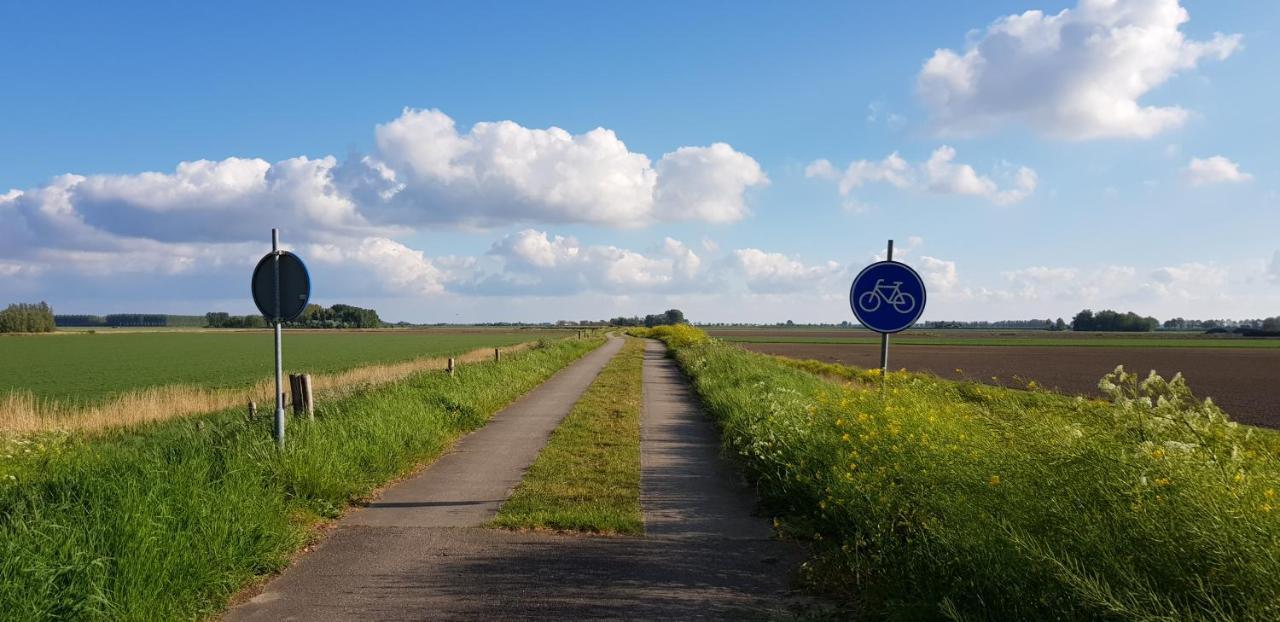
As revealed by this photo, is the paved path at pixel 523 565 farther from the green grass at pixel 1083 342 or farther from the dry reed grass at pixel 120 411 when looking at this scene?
the green grass at pixel 1083 342

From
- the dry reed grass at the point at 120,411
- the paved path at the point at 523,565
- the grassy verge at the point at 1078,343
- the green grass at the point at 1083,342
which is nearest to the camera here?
the paved path at the point at 523,565

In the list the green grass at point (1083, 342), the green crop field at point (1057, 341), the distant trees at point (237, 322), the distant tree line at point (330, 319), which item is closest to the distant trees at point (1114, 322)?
the green crop field at point (1057, 341)

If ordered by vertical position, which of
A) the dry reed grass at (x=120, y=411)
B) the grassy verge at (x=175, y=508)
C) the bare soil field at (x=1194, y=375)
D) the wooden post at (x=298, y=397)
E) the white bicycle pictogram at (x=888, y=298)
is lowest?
the bare soil field at (x=1194, y=375)

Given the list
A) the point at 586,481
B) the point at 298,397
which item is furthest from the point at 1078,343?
Answer: the point at 298,397

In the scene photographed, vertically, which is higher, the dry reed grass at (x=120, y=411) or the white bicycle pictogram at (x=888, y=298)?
the white bicycle pictogram at (x=888, y=298)

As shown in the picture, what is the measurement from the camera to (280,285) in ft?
25.6

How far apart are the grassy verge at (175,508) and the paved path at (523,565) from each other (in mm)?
344

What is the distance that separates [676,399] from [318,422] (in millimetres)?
9395

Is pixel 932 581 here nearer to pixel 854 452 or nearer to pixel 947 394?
pixel 854 452

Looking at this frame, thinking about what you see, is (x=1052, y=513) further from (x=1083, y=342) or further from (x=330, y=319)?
(x=330, y=319)

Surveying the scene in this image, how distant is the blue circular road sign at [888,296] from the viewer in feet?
22.8

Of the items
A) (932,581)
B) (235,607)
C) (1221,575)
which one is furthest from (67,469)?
(1221,575)

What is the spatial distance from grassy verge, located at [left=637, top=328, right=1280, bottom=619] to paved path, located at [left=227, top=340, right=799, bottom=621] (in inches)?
26.2

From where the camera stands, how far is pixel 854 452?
19.0 feet
